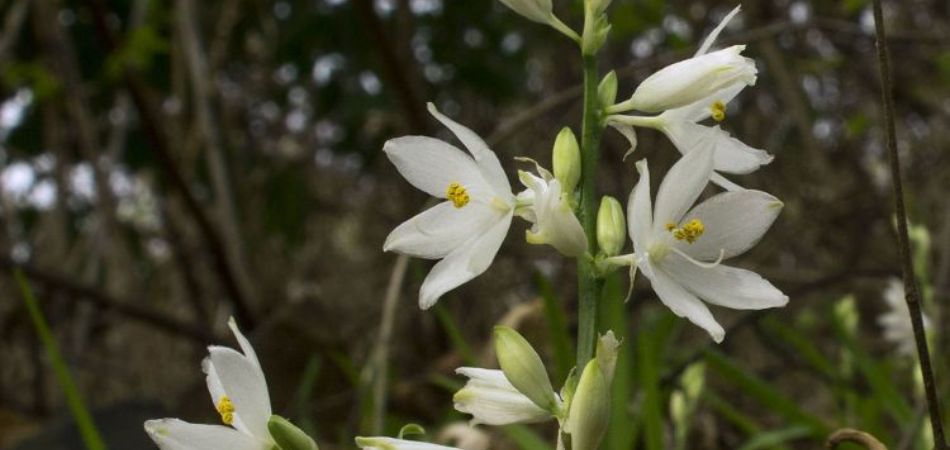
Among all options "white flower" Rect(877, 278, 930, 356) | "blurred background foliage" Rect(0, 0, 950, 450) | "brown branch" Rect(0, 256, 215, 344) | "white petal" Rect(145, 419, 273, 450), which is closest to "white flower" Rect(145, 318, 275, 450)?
"white petal" Rect(145, 419, 273, 450)

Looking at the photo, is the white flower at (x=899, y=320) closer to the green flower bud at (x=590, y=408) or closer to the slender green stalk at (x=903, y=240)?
the slender green stalk at (x=903, y=240)

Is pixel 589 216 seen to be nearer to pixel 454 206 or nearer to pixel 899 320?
pixel 454 206

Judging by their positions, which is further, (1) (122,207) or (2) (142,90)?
(1) (122,207)

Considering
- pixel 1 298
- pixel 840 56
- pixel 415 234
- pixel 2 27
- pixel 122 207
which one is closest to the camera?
pixel 415 234

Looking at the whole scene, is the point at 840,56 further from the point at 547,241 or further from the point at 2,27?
the point at 547,241

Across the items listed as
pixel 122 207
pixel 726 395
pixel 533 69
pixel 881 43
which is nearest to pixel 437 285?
pixel 881 43

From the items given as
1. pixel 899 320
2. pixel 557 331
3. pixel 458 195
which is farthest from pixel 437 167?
pixel 899 320
